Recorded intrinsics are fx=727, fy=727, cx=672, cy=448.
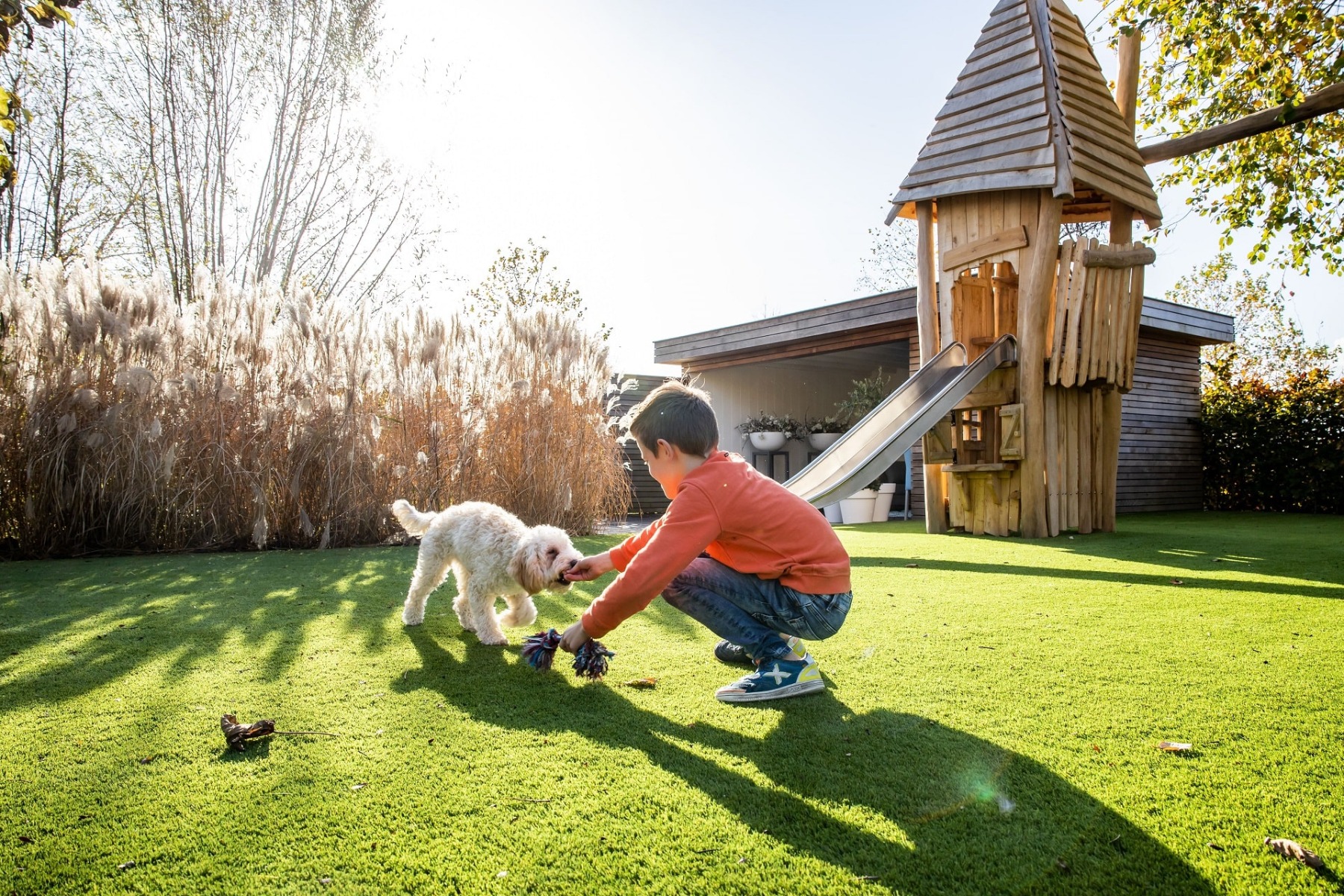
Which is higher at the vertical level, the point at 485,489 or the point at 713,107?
the point at 713,107

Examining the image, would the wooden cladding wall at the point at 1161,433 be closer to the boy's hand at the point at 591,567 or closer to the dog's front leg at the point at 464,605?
the dog's front leg at the point at 464,605

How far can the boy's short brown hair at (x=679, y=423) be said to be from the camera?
2.34m

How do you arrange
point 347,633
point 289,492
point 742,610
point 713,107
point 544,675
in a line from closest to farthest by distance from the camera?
point 742,610 < point 544,675 < point 347,633 < point 289,492 < point 713,107

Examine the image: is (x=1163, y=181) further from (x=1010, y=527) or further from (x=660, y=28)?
(x=660, y=28)

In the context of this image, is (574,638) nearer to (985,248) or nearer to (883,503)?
(985,248)

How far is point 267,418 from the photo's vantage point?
5.95m

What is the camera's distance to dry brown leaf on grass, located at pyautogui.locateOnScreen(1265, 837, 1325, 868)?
1.32 m

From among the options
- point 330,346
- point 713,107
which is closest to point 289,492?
point 330,346

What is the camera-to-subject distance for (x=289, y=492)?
20.2 ft

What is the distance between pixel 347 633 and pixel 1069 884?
283 centimetres

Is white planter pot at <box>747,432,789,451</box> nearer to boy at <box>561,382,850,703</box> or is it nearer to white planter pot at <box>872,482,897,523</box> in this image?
white planter pot at <box>872,482,897,523</box>

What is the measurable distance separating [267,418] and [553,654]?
4.75 metres

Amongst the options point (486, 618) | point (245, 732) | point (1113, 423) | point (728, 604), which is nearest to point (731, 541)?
point (728, 604)

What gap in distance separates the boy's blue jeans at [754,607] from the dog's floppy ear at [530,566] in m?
0.56
